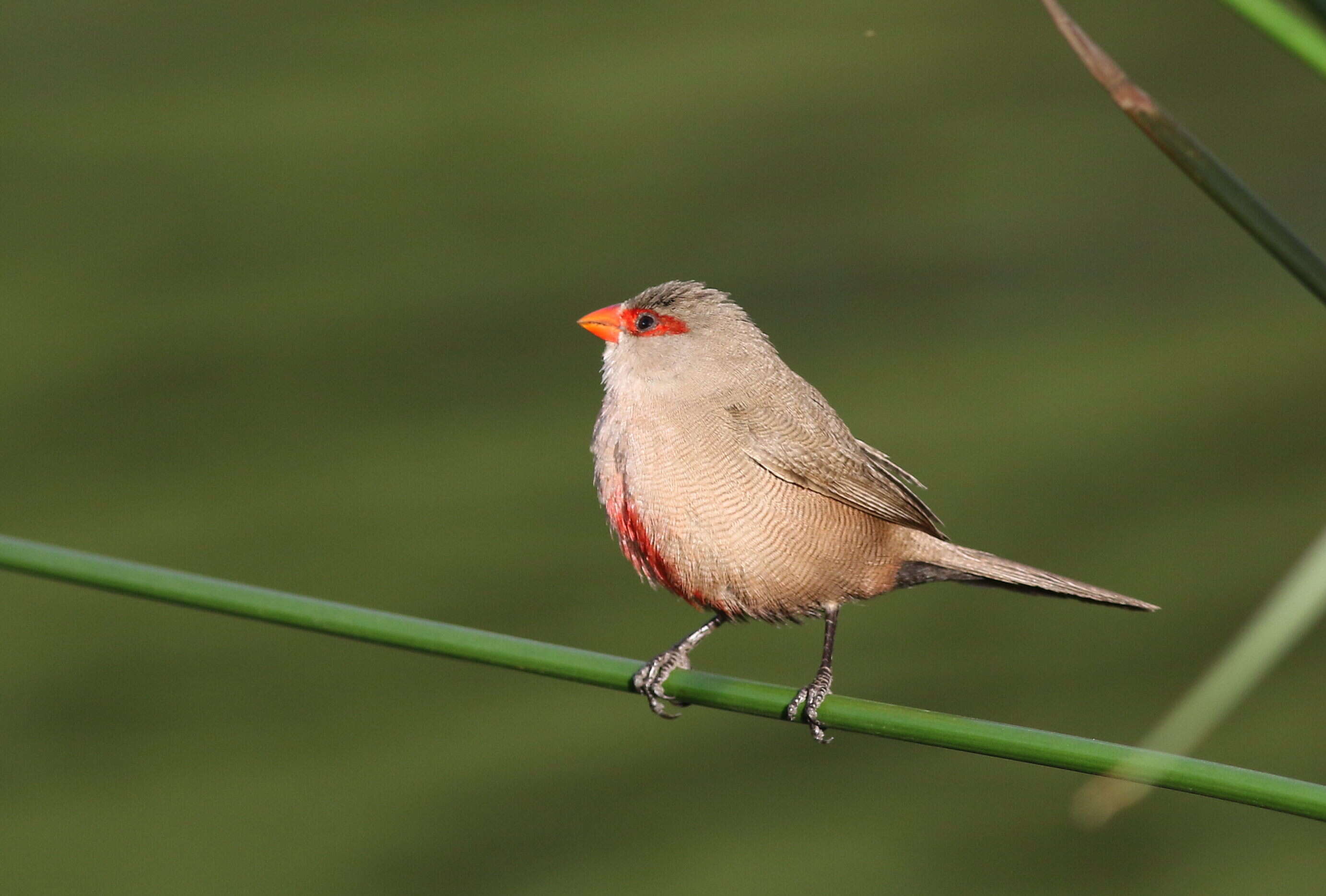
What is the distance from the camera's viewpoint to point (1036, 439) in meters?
4.96

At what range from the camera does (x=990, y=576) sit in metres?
2.52

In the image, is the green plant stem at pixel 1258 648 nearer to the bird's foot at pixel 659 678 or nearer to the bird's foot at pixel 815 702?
the bird's foot at pixel 815 702

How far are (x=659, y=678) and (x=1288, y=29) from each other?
1814 mm

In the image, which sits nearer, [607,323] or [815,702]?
[815,702]

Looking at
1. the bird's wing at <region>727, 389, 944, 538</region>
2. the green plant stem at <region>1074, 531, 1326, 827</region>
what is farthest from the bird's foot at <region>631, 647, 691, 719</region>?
the green plant stem at <region>1074, 531, 1326, 827</region>

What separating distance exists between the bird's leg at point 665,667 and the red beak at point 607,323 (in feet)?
2.18

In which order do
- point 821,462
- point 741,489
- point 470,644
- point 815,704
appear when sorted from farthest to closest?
point 821,462 → point 741,489 → point 815,704 → point 470,644

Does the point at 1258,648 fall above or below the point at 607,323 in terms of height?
below

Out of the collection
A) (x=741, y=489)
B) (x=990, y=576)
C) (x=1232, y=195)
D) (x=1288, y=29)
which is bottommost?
(x=990, y=576)

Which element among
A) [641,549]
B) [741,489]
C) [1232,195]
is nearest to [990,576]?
[741,489]

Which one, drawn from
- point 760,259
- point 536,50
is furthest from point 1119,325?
point 536,50

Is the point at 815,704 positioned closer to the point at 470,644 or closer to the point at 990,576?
the point at 990,576

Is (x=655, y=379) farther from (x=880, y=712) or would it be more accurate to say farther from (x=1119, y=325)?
(x=1119, y=325)

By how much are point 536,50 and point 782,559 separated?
8.47 ft
